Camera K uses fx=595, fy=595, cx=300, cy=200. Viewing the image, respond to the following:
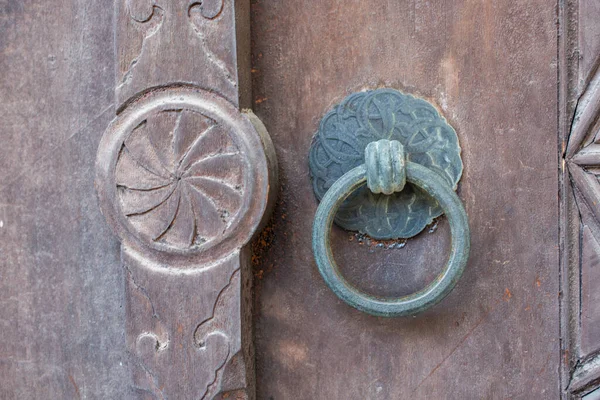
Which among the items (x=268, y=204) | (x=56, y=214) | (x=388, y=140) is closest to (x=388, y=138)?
(x=388, y=140)

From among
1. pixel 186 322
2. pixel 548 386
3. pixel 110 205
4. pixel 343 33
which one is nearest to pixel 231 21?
pixel 343 33

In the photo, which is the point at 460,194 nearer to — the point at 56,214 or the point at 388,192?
the point at 388,192

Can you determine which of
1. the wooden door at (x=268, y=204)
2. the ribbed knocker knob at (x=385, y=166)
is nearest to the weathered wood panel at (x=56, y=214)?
the wooden door at (x=268, y=204)

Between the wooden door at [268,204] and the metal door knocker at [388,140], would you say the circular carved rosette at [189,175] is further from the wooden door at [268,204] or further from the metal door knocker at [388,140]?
the metal door knocker at [388,140]

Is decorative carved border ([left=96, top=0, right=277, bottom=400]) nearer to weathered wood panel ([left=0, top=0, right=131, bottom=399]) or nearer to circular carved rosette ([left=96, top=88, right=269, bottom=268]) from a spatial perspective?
circular carved rosette ([left=96, top=88, right=269, bottom=268])

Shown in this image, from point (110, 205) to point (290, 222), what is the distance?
26 centimetres

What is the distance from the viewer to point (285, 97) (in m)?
0.87

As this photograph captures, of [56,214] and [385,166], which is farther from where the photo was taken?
[56,214]

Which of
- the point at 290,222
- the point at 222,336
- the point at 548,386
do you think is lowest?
the point at 548,386

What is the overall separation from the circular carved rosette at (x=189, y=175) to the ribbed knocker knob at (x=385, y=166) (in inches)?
5.4

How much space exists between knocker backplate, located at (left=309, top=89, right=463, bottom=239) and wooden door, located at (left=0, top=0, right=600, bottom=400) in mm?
22

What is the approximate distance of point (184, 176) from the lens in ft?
2.50

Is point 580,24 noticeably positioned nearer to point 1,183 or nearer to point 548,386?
point 548,386

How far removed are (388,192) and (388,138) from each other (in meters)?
0.11
